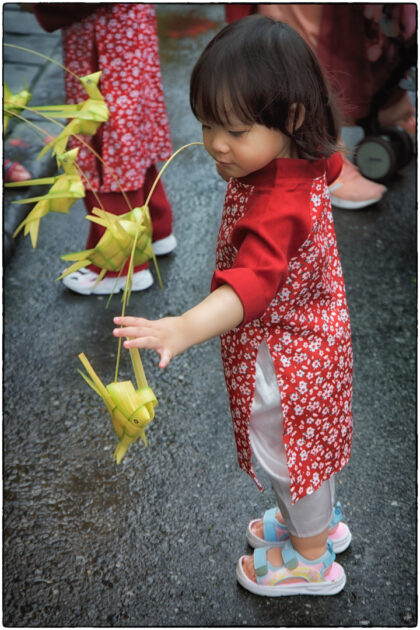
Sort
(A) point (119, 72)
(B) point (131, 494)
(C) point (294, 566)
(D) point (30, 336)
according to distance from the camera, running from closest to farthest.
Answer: (C) point (294, 566), (B) point (131, 494), (A) point (119, 72), (D) point (30, 336)

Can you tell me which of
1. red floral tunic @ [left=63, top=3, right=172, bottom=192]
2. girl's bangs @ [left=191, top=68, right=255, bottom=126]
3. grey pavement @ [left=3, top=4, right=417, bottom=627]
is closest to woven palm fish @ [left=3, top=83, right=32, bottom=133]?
girl's bangs @ [left=191, top=68, right=255, bottom=126]

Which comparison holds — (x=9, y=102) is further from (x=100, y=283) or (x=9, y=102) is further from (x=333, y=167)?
(x=100, y=283)

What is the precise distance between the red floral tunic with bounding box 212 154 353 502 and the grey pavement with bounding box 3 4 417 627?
0.40 meters

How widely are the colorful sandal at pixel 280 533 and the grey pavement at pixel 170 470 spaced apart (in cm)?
4

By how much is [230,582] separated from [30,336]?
3.94ft

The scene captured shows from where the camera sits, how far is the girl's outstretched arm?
1.05 meters

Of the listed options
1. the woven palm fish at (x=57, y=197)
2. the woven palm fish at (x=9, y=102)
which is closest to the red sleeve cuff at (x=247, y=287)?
the woven palm fish at (x=57, y=197)

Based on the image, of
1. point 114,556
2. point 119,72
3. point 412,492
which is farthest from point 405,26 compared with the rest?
point 114,556

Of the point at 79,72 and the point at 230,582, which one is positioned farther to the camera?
the point at 79,72

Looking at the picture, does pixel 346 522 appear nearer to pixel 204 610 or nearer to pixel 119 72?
pixel 204 610

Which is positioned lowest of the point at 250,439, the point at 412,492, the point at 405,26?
the point at 412,492

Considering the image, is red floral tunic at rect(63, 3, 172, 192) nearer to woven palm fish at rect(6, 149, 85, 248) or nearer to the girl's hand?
woven palm fish at rect(6, 149, 85, 248)

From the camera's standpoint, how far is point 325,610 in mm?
1705

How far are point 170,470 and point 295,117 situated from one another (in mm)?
1167
